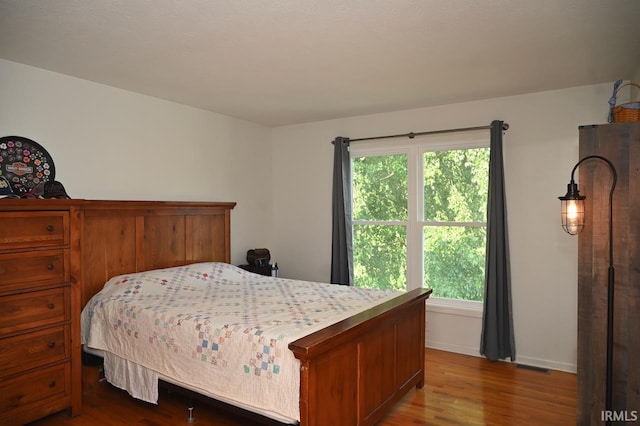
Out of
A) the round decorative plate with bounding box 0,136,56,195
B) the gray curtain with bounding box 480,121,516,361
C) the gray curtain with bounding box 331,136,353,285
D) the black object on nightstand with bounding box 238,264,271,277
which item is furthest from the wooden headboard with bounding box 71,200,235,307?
the gray curtain with bounding box 480,121,516,361

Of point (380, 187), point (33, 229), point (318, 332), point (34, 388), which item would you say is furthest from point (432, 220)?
point (34, 388)

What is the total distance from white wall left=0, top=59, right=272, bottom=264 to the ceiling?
17 cm

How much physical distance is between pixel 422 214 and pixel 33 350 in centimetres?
337

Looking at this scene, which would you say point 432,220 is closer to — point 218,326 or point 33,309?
point 218,326

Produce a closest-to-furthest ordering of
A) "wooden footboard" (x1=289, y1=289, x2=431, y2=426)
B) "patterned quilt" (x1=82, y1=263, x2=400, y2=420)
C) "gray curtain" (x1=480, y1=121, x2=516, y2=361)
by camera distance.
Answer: "wooden footboard" (x1=289, y1=289, x2=431, y2=426), "patterned quilt" (x1=82, y1=263, x2=400, y2=420), "gray curtain" (x1=480, y1=121, x2=516, y2=361)

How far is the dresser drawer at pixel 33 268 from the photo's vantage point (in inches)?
95.7

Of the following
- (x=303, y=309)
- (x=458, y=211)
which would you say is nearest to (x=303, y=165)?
(x=458, y=211)

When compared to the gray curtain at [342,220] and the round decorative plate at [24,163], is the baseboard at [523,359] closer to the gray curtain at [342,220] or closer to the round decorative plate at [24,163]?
the gray curtain at [342,220]

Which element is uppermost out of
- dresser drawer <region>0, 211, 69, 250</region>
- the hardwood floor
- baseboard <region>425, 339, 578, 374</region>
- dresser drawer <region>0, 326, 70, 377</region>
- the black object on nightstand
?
dresser drawer <region>0, 211, 69, 250</region>

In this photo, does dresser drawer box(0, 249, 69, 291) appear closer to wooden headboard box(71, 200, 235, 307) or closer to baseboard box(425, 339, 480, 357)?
wooden headboard box(71, 200, 235, 307)

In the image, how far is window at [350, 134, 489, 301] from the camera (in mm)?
4031

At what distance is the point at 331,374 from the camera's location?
7.04 feet

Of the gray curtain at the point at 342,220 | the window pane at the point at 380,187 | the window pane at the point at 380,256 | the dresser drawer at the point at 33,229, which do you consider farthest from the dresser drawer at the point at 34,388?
the window pane at the point at 380,187

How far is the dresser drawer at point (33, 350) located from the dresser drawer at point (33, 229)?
0.54m
